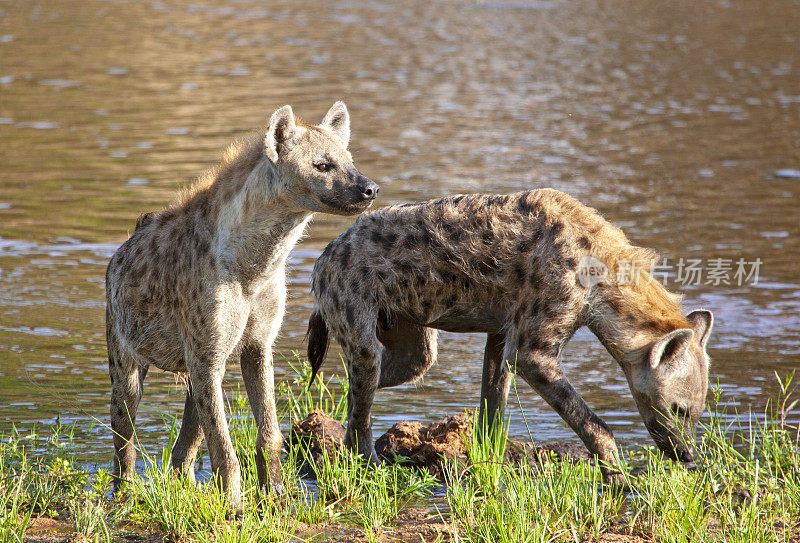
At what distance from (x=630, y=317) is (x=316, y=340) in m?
1.46

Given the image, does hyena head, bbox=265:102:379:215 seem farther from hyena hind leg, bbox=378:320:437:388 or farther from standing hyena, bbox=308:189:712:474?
hyena hind leg, bbox=378:320:437:388

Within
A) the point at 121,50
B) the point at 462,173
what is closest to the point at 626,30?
the point at 121,50

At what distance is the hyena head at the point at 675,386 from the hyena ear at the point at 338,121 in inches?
60.1

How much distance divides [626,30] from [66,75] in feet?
36.7

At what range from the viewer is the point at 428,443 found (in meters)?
5.29

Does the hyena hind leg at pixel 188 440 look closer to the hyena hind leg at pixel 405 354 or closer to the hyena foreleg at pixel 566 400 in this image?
the hyena hind leg at pixel 405 354

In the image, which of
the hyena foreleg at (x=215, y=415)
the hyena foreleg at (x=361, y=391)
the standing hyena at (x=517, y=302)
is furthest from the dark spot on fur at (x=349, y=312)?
the hyena foreleg at (x=215, y=415)

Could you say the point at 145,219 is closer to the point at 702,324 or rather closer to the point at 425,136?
the point at 702,324

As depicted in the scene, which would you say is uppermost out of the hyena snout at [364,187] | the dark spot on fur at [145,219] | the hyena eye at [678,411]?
the hyena snout at [364,187]

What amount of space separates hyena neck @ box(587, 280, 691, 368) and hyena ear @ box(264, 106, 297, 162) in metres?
1.50

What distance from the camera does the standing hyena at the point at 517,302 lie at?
4.92 meters

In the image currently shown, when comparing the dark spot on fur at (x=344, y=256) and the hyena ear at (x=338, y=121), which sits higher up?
the hyena ear at (x=338, y=121)

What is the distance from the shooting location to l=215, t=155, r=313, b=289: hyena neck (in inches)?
176

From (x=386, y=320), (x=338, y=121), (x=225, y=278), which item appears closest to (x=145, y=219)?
(x=225, y=278)
